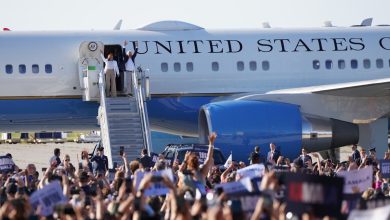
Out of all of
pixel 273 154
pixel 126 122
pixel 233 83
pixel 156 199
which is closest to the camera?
pixel 156 199

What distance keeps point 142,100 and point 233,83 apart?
10.6 ft

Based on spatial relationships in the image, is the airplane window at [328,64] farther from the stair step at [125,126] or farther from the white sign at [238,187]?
the white sign at [238,187]

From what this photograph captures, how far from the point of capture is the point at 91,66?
32031 millimetres

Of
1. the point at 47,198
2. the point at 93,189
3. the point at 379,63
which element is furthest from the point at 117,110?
the point at 47,198

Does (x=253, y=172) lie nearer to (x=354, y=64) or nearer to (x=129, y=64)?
(x=129, y=64)

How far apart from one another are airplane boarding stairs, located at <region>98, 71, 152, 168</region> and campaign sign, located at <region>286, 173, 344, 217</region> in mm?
19754

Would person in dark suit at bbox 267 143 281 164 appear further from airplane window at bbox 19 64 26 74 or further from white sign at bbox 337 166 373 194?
white sign at bbox 337 166 373 194

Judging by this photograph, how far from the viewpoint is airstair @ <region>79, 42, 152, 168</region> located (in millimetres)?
30797

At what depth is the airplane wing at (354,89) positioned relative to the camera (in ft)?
105

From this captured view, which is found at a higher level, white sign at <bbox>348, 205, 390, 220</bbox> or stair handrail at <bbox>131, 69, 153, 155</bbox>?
stair handrail at <bbox>131, 69, 153, 155</bbox>

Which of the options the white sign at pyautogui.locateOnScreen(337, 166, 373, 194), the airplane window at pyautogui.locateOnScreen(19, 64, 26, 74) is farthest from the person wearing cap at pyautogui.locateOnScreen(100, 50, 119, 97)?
the white sign at pyautogui.locateOnScreen(337, 166, 373, 194)

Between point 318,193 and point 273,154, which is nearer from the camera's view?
point 318,193

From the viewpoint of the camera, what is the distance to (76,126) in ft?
111

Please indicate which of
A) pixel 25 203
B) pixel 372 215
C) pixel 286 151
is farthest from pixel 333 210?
pixel 286 151
